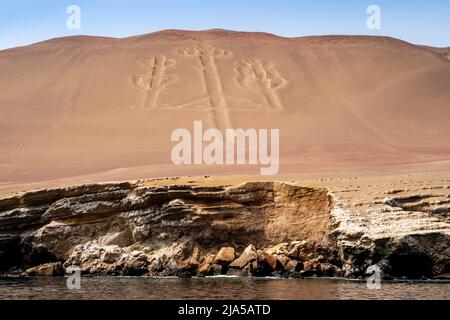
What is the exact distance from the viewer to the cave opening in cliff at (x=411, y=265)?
2944 cm

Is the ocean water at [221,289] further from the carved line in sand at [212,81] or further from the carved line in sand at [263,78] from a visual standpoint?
the carved line in sand at [263,78]

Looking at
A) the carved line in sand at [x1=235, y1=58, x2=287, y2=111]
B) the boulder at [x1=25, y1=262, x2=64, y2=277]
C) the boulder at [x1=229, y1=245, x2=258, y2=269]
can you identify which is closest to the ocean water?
the boulder at [x1=229, y1=245, x2=258, y2=269]

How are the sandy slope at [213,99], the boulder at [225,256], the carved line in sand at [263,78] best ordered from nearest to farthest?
the boulder at [225,256]
the sandy slope at [213,99]
the carved line in sand at [263,78]

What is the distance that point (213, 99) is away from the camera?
74.0 m

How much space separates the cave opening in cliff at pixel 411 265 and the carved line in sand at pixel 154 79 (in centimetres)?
4572

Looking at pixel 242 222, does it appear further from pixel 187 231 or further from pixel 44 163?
pixel 44 163

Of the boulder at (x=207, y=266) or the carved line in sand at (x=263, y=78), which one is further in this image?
the carved line in sand at (x=263, y=78)

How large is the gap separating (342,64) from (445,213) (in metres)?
55.9

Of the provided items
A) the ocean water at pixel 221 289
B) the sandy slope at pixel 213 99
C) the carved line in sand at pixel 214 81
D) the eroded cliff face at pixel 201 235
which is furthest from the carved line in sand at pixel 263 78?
the ocean water at pixel 221 289

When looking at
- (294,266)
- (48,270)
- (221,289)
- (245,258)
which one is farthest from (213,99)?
(221,289)

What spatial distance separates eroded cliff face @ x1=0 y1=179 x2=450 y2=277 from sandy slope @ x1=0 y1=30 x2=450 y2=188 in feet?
61.3

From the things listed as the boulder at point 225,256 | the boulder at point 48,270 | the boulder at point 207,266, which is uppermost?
the boulder at point 225,256

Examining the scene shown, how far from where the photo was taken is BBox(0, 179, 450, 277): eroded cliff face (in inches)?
1174
